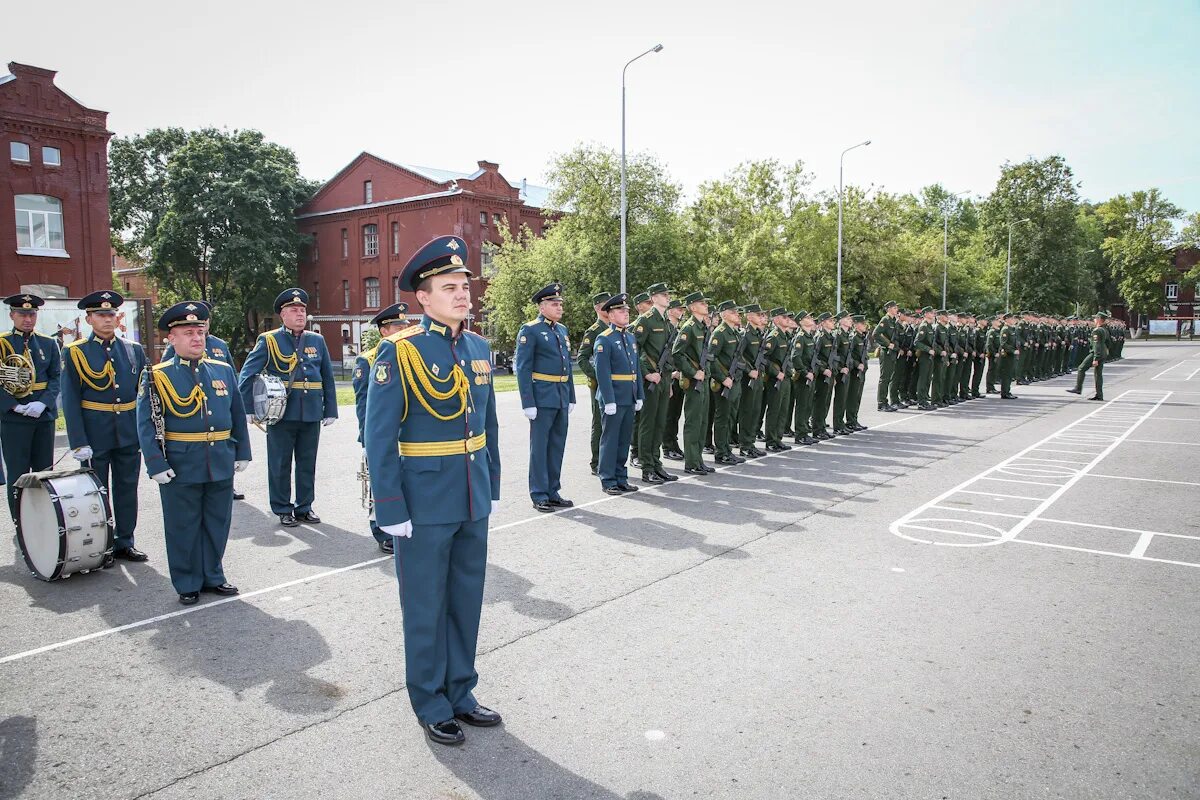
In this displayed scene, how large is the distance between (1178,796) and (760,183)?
42.7 meters

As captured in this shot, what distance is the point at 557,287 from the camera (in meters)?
8.59

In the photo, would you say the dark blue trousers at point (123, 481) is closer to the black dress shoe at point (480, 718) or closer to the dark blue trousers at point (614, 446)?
the black dress shoe at point (480, 718)

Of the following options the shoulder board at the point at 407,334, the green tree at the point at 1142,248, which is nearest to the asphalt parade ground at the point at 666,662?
the shoulder board at the point at 407,334

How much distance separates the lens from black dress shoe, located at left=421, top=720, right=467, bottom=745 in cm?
366

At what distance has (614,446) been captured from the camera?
9.27 m

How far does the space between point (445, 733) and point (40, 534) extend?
4.07m

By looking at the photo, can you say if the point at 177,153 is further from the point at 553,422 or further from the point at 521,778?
the point at 521,778

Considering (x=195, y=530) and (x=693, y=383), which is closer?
(x=195, y=530)

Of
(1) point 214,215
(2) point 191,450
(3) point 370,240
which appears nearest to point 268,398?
(2) point 191,450

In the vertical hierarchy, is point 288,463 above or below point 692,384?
below

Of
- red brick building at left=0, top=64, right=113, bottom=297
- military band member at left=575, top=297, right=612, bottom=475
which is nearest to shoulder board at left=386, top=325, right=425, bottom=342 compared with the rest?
military band member at left=575, top=297, right=612, bottom=475

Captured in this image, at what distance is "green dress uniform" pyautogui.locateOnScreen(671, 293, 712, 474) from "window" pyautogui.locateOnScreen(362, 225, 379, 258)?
4219 cm

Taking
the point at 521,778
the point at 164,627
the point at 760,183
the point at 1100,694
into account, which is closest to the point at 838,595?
the point at 1100,694

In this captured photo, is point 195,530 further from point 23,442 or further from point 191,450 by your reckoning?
point 23,442
